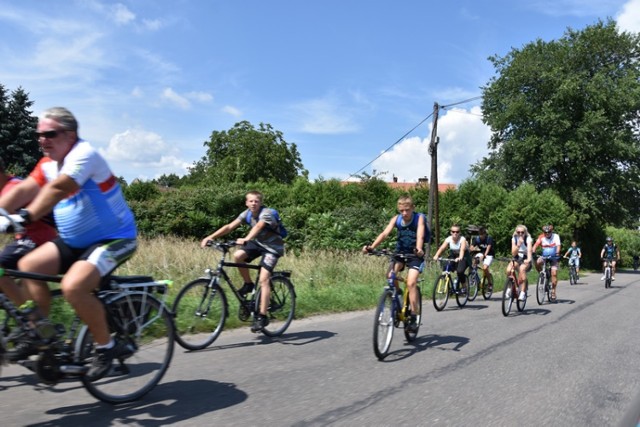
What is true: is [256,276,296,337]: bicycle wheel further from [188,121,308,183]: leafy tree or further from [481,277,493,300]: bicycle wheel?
[188,121,308,183]: leafy tree

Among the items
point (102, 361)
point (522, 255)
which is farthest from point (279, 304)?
point (522, 255)

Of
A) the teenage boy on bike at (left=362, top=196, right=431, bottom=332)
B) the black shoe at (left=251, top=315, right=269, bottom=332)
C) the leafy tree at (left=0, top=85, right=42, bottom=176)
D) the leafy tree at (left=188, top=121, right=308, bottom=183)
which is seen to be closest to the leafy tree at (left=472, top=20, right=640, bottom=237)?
the leafy tree at (left=188, top=121, right=308, bottom=183)

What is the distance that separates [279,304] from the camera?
705cm

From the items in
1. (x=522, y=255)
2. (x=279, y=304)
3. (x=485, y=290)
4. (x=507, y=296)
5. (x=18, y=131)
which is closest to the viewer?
(x=279, y=304)

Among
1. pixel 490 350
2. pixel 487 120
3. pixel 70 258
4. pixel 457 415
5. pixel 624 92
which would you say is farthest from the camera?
pixel 487 120

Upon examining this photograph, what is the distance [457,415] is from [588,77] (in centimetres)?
4034

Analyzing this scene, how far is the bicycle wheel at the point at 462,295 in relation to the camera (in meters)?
11.6

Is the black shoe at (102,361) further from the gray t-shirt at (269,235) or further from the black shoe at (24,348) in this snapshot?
the gray t-shirt at (269,235)

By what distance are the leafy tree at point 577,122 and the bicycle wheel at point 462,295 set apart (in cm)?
2699

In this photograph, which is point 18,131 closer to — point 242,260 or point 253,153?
point 253,153

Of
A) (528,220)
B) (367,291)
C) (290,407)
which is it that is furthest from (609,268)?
(290,407)

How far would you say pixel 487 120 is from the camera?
134 ft

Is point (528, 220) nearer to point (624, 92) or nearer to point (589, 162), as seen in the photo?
point (589, 162)

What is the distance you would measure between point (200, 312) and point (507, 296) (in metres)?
6.37
